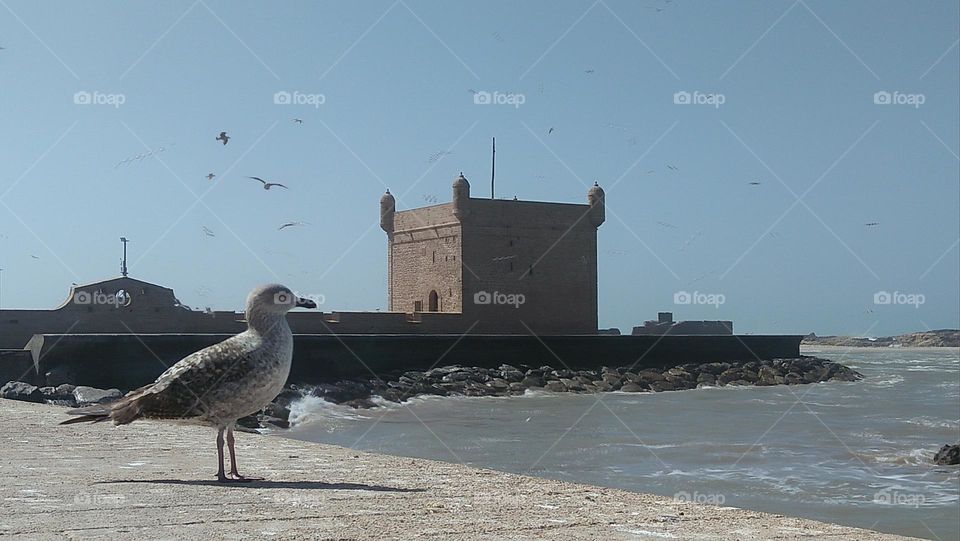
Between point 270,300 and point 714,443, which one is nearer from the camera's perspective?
point 270,300

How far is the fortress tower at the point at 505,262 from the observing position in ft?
121

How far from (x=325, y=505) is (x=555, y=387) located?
82.7ft

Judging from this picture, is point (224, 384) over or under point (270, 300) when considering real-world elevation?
under

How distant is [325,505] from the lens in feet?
16.0

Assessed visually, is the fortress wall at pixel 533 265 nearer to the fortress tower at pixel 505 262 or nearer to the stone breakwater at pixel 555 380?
the fortress tower at pixel 505 262

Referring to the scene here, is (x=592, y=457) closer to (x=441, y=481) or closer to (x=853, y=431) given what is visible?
(x=853, y=431)

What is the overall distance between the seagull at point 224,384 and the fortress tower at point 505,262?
29.8 m

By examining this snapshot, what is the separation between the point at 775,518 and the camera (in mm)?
4848

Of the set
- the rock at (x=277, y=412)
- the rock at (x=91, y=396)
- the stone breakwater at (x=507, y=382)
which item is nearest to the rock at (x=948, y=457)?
the stone breakwater at (x=507, y=382)

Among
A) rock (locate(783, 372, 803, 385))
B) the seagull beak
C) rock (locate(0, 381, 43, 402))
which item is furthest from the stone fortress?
the seagull beak

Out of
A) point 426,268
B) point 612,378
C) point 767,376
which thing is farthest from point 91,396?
point 767,376

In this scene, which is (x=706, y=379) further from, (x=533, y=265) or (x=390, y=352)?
(x=390, y=352)

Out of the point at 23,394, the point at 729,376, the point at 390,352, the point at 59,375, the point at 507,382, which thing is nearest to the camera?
the point at 23,394

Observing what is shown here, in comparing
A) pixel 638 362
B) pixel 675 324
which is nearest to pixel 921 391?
pixel 638 362
